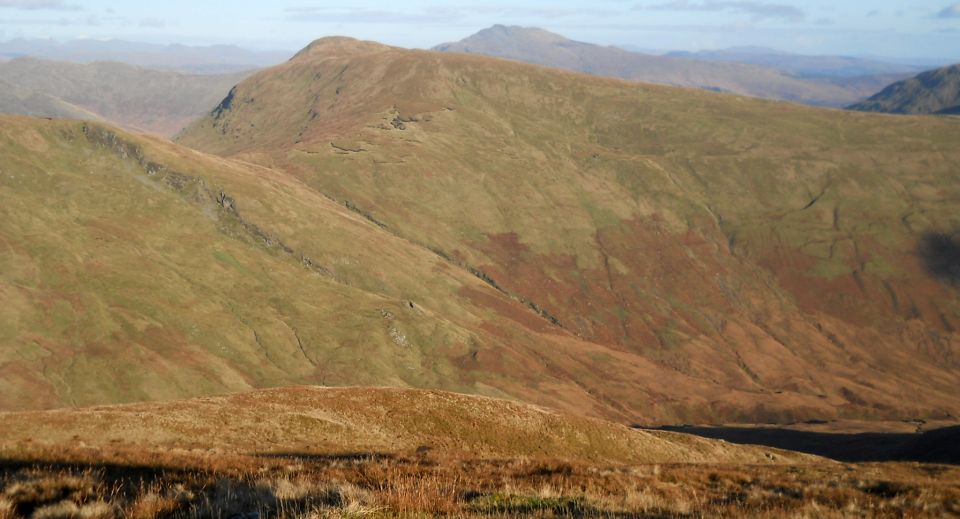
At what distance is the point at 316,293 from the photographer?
190 metres

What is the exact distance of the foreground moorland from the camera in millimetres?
13703

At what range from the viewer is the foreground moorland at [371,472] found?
45.0 ft

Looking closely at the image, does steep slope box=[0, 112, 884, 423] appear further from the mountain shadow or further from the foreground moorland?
the foreground moorland

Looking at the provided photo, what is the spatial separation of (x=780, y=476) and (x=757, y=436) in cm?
12898

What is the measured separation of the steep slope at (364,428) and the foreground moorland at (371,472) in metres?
0.17

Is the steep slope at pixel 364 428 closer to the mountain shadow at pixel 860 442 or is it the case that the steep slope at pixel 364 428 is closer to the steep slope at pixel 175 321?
the mountain shadow at pixel 860 442

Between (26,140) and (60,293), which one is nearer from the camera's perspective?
(60,293)

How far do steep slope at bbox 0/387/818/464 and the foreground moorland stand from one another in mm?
169

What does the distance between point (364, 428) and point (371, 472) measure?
31.4 meters

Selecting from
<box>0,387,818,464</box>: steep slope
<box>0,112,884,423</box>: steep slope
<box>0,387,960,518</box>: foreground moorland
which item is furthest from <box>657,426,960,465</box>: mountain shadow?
<box>0,387,960,518</box>: foreground moorland

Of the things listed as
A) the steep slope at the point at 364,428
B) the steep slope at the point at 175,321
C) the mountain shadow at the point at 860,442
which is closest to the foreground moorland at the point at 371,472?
the steep slope at the point at 364,428

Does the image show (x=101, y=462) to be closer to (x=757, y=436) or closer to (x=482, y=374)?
(x=757, y=436)

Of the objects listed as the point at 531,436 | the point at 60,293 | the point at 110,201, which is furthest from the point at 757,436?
the point at 110,201

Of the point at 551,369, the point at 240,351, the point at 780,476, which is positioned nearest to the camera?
the point at 780,476
